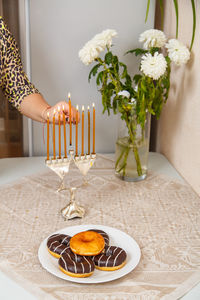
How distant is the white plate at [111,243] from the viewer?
2.31 ft

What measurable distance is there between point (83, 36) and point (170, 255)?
36.7 inches

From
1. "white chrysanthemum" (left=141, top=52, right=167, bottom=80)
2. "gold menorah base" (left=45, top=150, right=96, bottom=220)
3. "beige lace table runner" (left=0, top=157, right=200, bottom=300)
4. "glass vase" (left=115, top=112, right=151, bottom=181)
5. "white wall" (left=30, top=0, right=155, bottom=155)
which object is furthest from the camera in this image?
"white wall" (left=30, top=0, right=155, bottom=155)

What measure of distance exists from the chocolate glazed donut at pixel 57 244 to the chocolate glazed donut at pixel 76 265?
0.08ft

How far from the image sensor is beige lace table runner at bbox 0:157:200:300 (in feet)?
2.30

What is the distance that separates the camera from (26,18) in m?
1.37

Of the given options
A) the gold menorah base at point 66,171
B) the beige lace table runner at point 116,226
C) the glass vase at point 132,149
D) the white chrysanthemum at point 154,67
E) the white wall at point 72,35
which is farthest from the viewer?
the white wall at point 72,35

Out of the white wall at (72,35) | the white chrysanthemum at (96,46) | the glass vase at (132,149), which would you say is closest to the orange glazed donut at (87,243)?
the glass vase at (132,149)

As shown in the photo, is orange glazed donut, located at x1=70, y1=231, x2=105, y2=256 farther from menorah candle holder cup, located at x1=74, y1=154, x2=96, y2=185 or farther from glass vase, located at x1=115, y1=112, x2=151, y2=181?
glass vase, located at x1=115, y1=112, x2=151, y2=181

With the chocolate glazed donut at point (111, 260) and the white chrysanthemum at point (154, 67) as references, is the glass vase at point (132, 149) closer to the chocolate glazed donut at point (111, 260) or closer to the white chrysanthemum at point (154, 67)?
the white chrysanthemum at point (154, 67)

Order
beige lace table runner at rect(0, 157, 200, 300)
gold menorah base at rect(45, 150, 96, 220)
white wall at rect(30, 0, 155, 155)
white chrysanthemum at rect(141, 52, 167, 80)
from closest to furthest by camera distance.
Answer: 1. beige lace table runner at rect(0, 157, 200, 300)
2. gold menorah base at rect(45, 150, 96, 220)
3. white chrysanthemum at rect(141, 52, 167, 80)
4. white wall at rect(30, 0, 155, 155)

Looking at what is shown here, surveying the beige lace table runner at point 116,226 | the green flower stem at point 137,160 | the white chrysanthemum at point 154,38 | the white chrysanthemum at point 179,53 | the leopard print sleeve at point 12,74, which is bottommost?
the beige lace table runner at point 116,226

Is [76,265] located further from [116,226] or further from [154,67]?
[154,67]

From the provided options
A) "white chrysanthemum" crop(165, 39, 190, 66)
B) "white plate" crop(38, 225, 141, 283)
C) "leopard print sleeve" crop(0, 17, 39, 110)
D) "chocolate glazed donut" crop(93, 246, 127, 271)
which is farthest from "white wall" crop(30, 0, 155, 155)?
"chocolate glazed donut" crop(93, 246, 127, 271)

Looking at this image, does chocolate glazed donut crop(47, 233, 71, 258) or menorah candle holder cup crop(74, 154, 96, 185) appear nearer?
chocolate glazed donut crop(47, 233, 71, 258)
